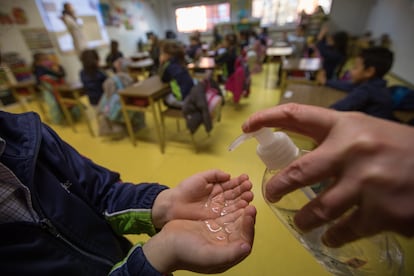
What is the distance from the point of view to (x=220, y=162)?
186 centimetres

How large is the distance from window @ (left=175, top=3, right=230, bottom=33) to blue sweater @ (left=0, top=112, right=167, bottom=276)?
7.59m

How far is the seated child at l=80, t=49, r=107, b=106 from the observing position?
2334 mm

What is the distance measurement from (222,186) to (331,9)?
294 inches

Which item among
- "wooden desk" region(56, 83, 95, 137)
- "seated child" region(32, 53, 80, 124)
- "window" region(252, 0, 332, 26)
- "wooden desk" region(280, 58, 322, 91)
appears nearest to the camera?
"wooden desk" region(280, 58, 322, 91)

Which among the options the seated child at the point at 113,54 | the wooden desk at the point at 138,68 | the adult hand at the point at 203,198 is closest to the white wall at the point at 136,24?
the seated child at the point at 113,54

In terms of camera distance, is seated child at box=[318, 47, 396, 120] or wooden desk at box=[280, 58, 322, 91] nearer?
seated child at box=[318, 47, 396, 120]

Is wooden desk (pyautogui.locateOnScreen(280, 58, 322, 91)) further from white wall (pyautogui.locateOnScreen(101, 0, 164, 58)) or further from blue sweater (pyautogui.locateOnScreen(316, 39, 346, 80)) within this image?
white wall (pyautogui.locateOnScreen(101, 0, 164, 58))

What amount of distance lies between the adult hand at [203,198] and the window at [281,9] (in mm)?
6788

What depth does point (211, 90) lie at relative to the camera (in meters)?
2.16

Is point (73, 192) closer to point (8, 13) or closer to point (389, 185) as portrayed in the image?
point (389, 185)

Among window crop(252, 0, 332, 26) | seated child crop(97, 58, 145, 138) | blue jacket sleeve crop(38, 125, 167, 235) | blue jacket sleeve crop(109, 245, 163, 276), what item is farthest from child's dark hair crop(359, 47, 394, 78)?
window crop(252, 0, 332, 26)

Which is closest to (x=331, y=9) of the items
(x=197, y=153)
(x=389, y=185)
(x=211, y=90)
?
(x=211, y=90)

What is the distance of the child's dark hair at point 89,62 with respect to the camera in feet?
7.63

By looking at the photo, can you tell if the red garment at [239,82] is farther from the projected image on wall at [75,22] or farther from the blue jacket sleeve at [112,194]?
the projected image on wall at [75,22]
